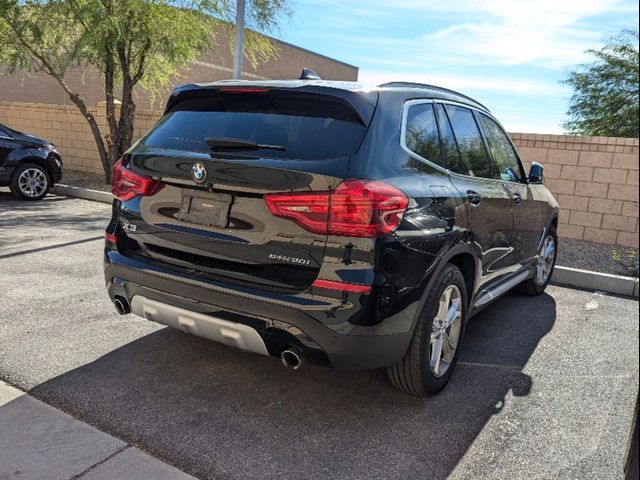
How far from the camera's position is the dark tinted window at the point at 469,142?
154 inches

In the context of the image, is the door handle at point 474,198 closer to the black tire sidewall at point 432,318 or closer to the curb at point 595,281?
the black tire sidewall at point 432,318

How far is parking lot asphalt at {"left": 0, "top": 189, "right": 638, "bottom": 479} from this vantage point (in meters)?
2.81

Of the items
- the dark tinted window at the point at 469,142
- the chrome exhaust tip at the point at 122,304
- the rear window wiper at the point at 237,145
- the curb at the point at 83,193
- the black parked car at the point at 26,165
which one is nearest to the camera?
the rear window wiper at the point at 237,145

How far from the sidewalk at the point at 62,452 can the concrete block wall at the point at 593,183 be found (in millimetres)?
7655

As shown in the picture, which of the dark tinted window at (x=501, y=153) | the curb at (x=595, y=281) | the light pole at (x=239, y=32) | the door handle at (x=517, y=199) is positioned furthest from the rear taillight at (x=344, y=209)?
the light pole at (x=239, y=32)

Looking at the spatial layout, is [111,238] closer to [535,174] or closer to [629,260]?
[535,174]

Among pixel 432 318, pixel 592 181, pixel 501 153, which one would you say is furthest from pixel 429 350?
pixel 592 181

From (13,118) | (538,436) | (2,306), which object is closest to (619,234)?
(538,436)

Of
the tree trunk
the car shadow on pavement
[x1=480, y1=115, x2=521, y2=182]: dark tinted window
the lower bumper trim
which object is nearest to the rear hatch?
the lower bumper trim

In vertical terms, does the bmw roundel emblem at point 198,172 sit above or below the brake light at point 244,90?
below

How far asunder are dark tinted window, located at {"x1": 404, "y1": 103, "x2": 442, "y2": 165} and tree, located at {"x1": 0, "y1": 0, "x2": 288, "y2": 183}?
904 cm

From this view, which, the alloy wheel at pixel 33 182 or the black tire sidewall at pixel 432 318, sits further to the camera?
the alloy wheel at pixel 33 182

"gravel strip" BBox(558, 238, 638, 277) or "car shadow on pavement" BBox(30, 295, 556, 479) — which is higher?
"gravel strip" BBox(558, 238, 638, 277)

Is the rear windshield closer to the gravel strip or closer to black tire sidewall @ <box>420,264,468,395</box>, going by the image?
black tire sidewall @ <box>420,264,468,395</box>
